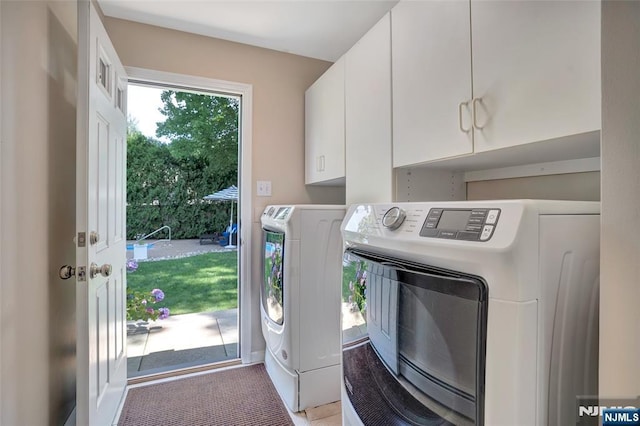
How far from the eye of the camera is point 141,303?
254cm

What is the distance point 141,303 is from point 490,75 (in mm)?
2787

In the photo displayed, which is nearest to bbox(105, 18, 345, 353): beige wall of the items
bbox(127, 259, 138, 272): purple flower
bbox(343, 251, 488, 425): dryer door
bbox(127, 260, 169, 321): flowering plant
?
bbox(127, 260, 169, 321): flowering plant

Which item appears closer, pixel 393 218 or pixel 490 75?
pixel 393 218

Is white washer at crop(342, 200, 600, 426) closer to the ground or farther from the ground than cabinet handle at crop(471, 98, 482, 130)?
closer to the ground

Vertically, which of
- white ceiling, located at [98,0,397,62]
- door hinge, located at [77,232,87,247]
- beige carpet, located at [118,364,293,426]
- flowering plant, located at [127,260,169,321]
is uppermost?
white ceiling, located at [98,0,397,62]

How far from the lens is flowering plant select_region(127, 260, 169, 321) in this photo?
8.21 feet

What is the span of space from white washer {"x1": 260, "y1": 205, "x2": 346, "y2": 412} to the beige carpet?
14 cm

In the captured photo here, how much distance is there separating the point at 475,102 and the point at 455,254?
672 millimetres

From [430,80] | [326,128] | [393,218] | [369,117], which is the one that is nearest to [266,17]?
[326,128]

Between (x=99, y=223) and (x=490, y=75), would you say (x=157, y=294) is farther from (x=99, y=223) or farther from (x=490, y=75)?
(x=490, y=75)

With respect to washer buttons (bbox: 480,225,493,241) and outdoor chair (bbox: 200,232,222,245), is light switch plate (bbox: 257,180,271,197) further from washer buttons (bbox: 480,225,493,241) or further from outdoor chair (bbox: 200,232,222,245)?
washer buttons (bbox: 480,225,493,241)

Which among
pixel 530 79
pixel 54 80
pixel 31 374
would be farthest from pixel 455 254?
pixel 54 80

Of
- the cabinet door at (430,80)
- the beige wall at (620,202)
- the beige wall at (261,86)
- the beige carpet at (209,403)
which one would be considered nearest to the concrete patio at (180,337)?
the beige carpet at (209,403)

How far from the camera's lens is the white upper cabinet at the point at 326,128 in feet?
6.47
